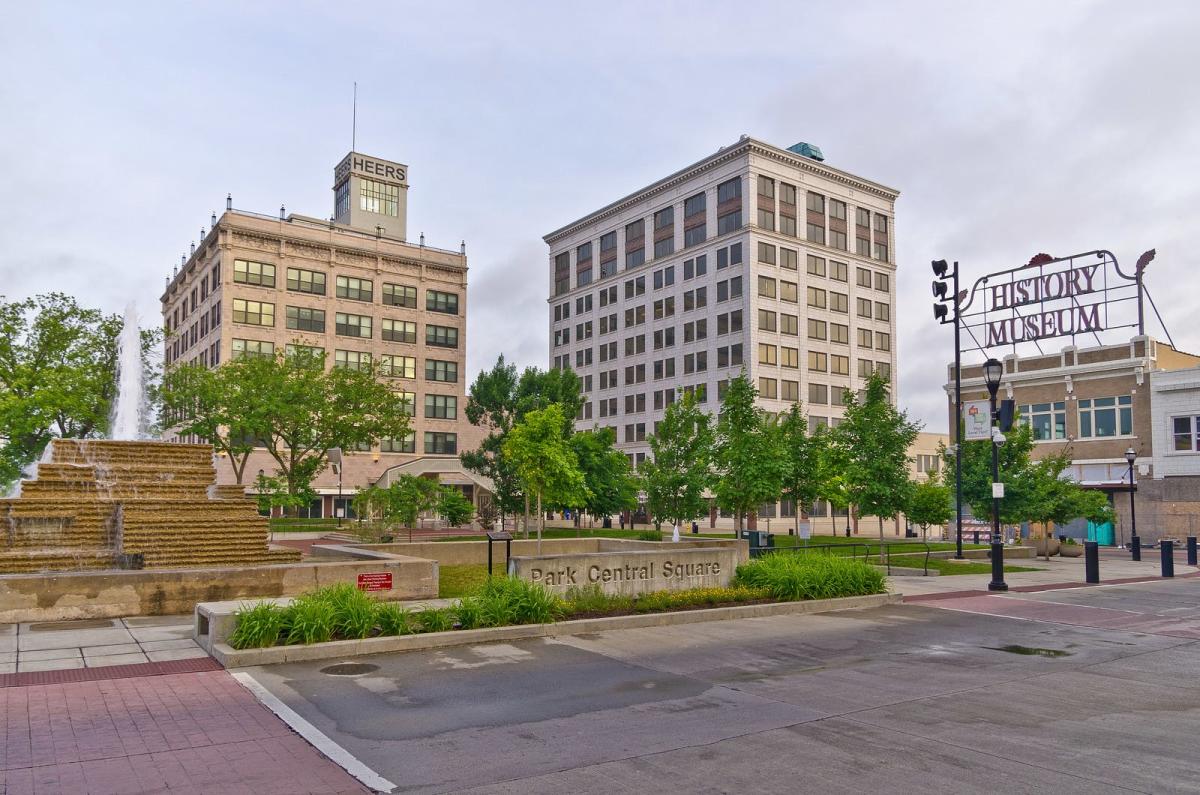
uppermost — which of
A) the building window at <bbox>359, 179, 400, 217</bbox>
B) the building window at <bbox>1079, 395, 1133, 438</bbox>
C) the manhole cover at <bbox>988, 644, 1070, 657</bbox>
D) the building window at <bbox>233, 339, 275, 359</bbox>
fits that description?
the building window at <bbox>359, 179, 400, 217</bbox>

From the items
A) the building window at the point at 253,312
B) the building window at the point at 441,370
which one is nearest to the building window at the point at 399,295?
the building window at the point at 441,370

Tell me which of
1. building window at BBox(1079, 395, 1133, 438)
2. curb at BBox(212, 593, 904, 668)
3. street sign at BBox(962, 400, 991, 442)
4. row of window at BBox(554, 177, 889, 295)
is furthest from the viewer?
row of window at BBox(554, 177, 889, 295)

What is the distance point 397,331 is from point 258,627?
65158mm

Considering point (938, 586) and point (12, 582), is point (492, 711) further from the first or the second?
point (938, 586)

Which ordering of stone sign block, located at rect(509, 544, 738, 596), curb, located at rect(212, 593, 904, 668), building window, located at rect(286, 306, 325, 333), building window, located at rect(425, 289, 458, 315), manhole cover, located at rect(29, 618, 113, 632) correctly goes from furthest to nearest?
building window, located at rect(425, 289, 458, 315) < building window, located at rect(286, 306, 325, 333) < stone sign block, located at rect(509, 544, 738, 596) < manhole cover, located at rect(29, 618, 113, 632) < curb, located at rect(212, 593, 904, 668)

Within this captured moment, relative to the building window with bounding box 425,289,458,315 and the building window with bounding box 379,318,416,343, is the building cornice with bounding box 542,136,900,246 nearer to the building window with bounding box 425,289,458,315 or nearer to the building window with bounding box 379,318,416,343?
the building window with bounding box 425,289,458,315

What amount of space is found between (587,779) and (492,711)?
2.42 m

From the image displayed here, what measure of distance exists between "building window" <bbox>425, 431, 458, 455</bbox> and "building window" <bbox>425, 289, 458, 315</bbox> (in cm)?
1100

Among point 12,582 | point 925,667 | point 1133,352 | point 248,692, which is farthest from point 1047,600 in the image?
point 1133,352

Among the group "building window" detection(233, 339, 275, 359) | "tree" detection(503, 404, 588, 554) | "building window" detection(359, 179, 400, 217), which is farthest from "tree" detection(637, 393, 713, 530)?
"building window" detection(359, 179, 400, 217)

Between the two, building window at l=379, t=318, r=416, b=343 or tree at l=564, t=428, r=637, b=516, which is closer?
tree at l=564, t=428, r=637, b=516

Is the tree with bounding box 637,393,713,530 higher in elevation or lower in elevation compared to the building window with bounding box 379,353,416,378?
lower

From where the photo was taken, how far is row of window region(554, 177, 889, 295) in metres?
79.9

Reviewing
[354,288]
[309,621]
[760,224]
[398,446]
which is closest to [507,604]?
[309,621]
